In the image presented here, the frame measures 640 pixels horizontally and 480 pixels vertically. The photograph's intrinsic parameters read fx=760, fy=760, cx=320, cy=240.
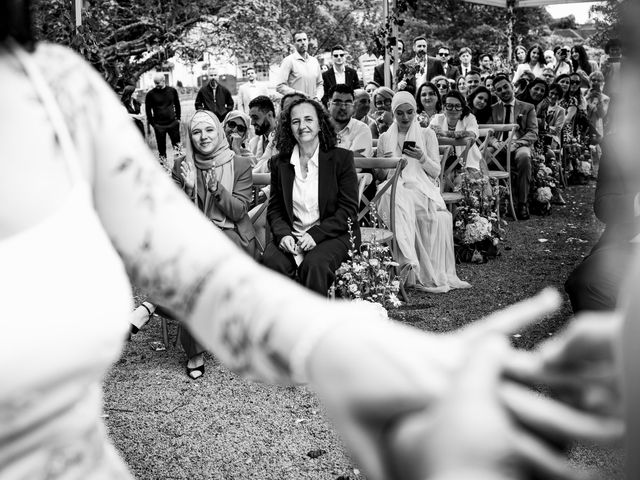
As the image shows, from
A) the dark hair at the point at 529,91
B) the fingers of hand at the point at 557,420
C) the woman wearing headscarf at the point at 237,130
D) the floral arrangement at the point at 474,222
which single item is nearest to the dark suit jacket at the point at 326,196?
the floral arrangement at the point at 474,222

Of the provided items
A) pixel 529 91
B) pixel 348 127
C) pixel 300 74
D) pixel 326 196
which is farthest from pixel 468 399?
pixel 529 91

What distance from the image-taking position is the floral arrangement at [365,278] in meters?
5.09

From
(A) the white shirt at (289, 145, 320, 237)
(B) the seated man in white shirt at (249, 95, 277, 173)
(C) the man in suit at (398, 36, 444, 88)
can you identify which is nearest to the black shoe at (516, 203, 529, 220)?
(C) the man in suit at (398, 36, 444, 88)

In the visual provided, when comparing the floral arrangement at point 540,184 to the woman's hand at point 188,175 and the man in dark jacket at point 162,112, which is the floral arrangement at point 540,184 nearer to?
the woman's hand at point 188,175

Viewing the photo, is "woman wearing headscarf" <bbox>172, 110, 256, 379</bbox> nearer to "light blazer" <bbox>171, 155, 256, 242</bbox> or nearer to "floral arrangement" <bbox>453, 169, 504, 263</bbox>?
"light blazer" <bbox>171, 155, 256, 242</bbox>

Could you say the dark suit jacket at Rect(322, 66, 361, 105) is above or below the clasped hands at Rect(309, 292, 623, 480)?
below

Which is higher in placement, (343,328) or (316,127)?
(343,328)

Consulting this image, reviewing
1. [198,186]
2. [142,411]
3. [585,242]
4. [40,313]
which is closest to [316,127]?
[198,186]

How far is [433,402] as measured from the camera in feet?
1.93

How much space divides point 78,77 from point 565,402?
0.71 metres

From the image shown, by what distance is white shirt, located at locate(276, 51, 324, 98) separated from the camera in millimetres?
10156

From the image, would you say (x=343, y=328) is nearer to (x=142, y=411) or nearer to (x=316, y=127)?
(x=142, y=411)

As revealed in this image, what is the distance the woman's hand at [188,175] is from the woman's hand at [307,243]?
2.80 ft

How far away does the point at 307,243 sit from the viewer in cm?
507
